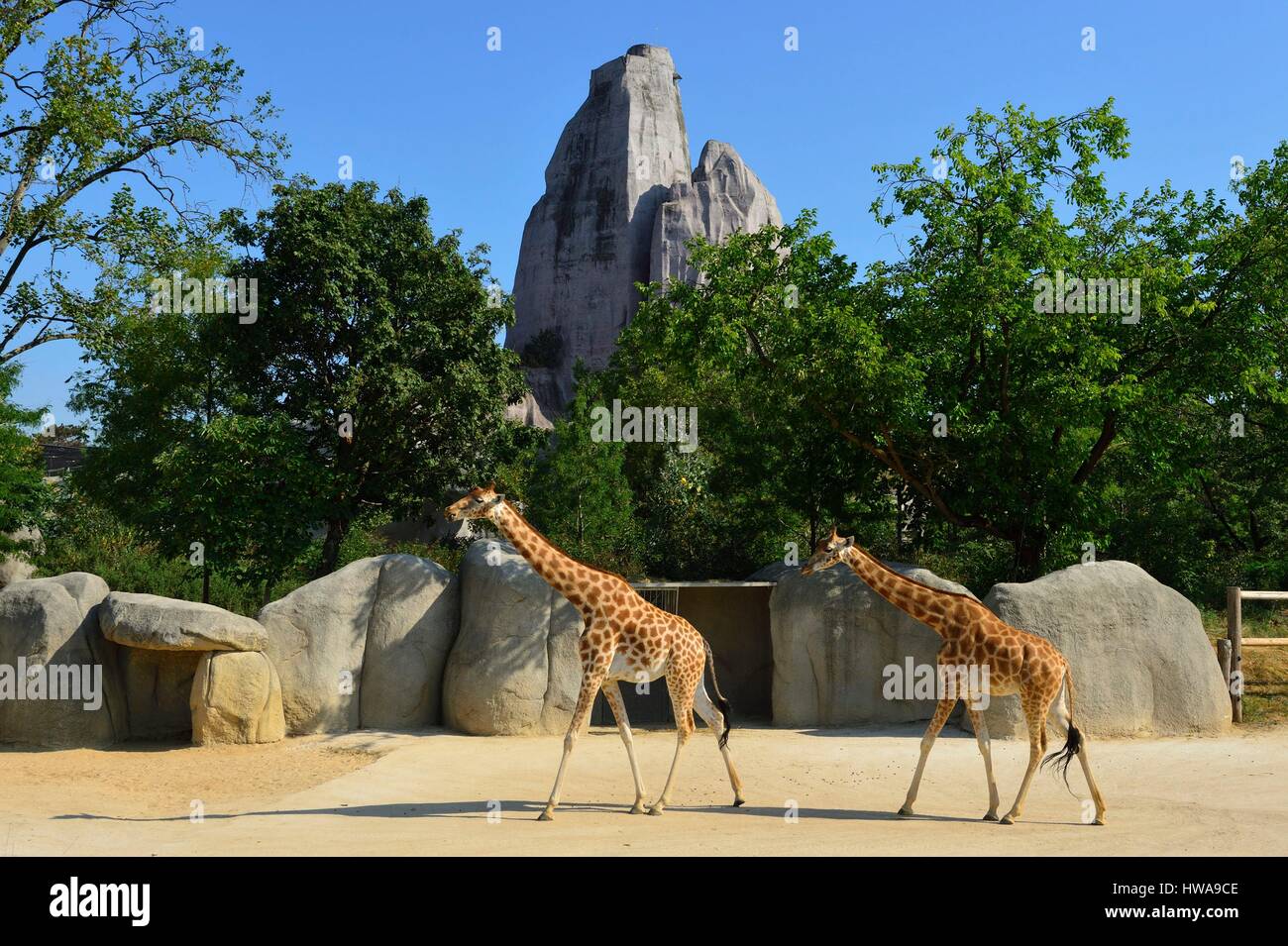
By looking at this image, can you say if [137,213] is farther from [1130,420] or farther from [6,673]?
[1130,420]

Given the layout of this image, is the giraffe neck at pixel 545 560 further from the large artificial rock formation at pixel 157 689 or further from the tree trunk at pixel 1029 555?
the tree trunk at pixel 1029 555

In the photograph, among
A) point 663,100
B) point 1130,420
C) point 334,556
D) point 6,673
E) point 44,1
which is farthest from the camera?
point 663,100

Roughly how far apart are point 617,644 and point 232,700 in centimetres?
599

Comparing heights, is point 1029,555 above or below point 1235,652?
above

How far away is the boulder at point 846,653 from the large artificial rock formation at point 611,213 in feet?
118

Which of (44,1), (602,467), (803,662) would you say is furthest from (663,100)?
(803,662)

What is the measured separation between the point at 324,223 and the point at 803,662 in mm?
10265

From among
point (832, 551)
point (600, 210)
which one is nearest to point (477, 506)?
point (832, 551)

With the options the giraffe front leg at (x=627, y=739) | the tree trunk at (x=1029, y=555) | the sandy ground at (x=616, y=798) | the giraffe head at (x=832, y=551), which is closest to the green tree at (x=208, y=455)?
the sandy ground at (x=616, y=798)

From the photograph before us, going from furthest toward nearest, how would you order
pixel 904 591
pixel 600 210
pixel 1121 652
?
1. pixel 600 210
2. pixel 1121 652
3. pixel 904 591

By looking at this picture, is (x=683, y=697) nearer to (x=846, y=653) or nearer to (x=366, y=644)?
(x=846, y=653)

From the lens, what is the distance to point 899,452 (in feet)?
54.0

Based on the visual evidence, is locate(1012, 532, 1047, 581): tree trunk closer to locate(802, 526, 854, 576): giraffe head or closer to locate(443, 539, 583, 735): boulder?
locate(443, 539, 583, 735): boulder

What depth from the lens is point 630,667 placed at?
9.66m
